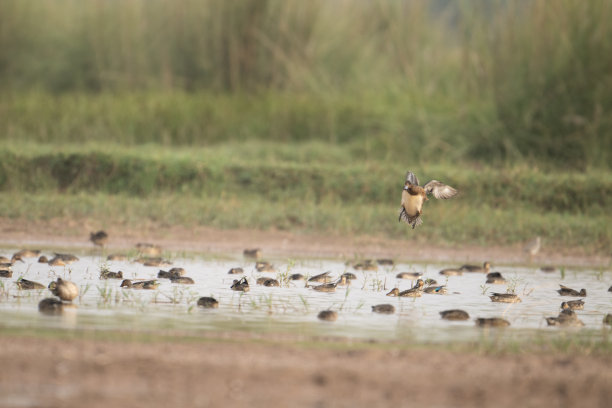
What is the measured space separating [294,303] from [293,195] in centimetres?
609

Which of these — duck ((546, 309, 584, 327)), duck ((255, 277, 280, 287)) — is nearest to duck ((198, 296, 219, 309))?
duck ((255, 277, 280, 287))

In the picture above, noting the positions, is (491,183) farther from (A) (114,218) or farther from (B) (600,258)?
(A) (114,218)

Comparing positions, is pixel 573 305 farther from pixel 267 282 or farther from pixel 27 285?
pixel 27 285

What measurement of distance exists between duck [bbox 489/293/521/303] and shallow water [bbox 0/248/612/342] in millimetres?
52

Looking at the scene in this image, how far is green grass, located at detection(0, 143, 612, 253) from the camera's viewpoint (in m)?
13.1

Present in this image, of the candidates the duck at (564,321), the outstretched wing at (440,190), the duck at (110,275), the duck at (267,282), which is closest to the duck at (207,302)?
the duck at (267,282)

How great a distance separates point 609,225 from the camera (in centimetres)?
1308

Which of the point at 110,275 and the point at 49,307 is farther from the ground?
the point at 110,275

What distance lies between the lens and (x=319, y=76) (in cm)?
1958

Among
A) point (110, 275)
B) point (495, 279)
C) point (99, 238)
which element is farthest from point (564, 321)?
point (99, 238)

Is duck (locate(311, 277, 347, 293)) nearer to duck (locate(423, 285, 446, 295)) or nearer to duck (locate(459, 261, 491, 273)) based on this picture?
duck (locate(423, 285, 446, 295))

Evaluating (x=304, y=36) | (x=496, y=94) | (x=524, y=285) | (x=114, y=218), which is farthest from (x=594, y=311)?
(x=304, y=36)

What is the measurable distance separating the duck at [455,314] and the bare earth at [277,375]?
4.02 feet

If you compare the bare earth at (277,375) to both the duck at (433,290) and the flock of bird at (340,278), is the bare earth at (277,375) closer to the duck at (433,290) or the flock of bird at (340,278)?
the flock of bird at (340,278)
